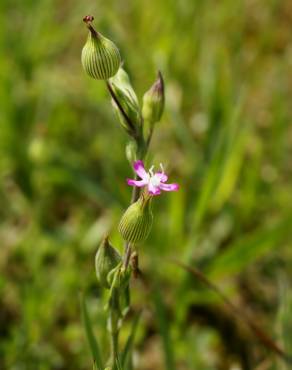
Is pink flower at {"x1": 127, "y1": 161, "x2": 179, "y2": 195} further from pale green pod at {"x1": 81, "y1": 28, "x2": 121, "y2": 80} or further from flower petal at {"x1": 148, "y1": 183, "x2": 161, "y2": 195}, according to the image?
pale green pod at {"x1": 81, "y1": 28, "x2": 121, "y2": 80}

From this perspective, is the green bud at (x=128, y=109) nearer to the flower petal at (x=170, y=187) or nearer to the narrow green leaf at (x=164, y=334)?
the flower petal at (x=170, y=187)

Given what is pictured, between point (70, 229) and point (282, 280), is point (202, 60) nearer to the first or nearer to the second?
point (70, 229)

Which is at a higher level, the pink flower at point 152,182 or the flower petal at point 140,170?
the flower petal at point 140,170

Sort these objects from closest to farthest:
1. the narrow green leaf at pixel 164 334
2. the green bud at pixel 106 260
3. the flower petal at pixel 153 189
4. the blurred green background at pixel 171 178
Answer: the flower petal at pixel 153 189, the green bud at pixel 106 260, the narrow green leaf at pixel 164 334, the blurred green background at pixel 171 178

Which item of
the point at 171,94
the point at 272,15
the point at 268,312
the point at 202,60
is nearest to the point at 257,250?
the point at 268,312

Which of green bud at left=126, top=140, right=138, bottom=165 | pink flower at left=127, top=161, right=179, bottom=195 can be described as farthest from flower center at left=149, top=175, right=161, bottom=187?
green bud at left=126, top=140, right=138, bottom=165

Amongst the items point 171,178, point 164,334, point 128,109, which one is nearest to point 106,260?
point 128,109

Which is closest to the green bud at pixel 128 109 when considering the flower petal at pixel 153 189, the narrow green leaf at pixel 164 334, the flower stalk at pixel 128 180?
the flower stalk at pixel 128 180

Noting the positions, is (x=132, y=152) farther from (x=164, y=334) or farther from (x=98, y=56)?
(x=164, y=334)
